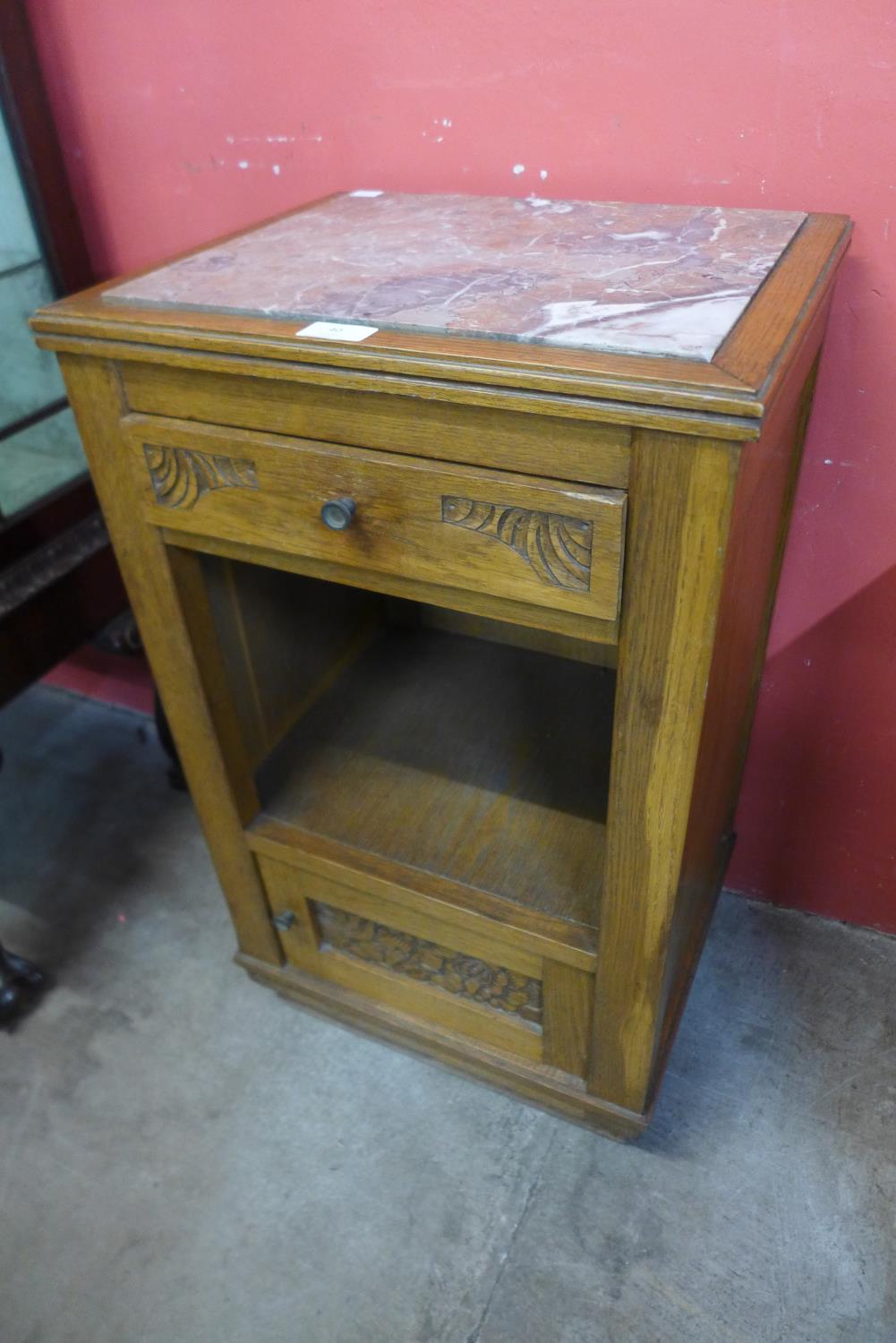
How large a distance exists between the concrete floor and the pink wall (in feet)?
0.97

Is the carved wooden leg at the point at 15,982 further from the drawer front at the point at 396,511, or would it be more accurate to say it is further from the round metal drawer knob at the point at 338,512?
the round metal drawer knob at the point at 338,512

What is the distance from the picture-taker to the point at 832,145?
2.95ft

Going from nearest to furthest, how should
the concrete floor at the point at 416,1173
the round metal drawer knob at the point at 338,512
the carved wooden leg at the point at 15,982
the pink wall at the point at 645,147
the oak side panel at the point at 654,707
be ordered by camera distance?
the oak side panel at the point at 654,707
the round metal drawer knob at the point at 338,512
the pink wall at the point at 645,147
the concrete floor at the point at 416,1173
the carved wooden leg at the point at 15,982

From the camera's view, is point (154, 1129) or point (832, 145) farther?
point (154, 1129)

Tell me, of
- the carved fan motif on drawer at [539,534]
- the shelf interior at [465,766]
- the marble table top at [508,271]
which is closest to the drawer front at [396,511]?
the carved fan motif on drawer at [539,534]

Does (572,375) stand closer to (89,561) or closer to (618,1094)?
(618,1094)

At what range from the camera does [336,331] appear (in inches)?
28.0

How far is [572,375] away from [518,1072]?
84 centimetres

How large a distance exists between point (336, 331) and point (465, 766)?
1.99ft

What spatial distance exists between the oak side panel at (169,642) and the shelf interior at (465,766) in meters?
0.08

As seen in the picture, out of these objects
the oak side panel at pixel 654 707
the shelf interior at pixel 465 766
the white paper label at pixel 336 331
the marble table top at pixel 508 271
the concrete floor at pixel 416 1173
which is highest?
the marble table top at pixel 508 271

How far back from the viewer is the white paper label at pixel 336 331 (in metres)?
0.70

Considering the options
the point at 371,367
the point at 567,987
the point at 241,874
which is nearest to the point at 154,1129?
the point at 241,874

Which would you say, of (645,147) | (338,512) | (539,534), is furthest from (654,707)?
(645,147)
